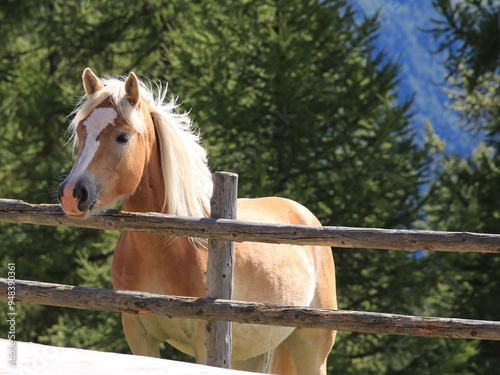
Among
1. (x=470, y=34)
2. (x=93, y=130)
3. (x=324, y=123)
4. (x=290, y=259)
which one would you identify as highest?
(x=470, y=34)

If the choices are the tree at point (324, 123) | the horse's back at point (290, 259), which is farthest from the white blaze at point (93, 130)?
the tree at point (324, 123)

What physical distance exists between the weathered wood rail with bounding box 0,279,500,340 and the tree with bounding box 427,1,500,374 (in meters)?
11.0

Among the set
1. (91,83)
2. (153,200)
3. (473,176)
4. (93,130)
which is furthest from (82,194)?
(473,176)

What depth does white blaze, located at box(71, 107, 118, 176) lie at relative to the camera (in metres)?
4.59

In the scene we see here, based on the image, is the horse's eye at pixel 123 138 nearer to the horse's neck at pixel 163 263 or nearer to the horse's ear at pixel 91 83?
the horse's neck at pixel 163 263

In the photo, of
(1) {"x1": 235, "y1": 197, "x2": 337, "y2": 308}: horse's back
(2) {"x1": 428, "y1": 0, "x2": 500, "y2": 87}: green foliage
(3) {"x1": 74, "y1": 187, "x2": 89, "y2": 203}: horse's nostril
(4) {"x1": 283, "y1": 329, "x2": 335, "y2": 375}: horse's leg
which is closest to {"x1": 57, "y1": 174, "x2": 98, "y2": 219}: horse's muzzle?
(3) {"x1": 74, "y1": 187, "x2": 89, "y2": 203}: horse's nostril

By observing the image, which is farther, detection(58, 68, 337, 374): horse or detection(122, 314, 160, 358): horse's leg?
detection(122, 314, 160, 358): horse's leg

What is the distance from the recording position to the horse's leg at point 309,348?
19.6 ft

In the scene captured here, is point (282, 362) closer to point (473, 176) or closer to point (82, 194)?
point (82, 194)

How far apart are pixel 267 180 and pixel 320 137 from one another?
1.58 meters

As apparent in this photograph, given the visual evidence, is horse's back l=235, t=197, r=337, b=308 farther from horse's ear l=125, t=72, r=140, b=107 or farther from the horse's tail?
horse's ear l=125, t=72, r=140, b=107

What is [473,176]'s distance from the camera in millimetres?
16672

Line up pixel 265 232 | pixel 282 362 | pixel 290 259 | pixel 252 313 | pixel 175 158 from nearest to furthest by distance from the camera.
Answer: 1. pixel 252 313
2. pixel 265 232
3. pixel 175 158
4. pixel 290 259
5. pixel 282 362

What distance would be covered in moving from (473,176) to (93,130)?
13.0m
